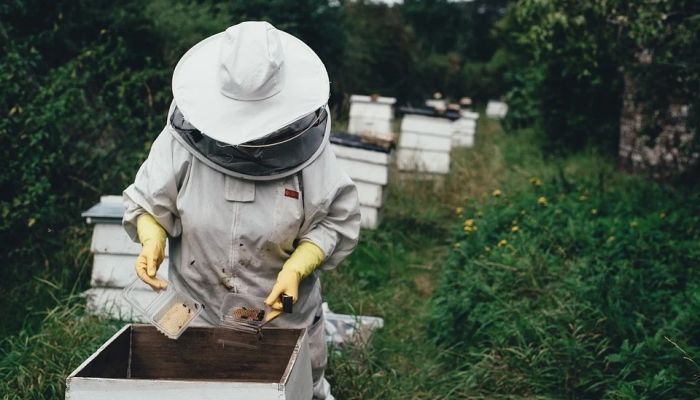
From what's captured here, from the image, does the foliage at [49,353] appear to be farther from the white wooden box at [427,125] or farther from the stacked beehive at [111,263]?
the white wooden box at [427,125]

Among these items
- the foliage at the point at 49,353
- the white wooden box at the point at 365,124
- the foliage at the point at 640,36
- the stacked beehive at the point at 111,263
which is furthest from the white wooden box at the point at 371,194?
the foliage at the point at 49,353

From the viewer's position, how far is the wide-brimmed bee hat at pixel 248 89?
234cm

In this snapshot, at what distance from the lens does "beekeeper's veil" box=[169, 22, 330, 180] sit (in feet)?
7.70

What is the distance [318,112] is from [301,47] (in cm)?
24

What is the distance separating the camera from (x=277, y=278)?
8.37 feet

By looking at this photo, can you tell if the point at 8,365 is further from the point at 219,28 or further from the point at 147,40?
the point at 219,28

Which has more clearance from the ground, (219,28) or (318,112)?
(318,112)

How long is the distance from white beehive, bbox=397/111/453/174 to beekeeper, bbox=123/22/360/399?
5006mm

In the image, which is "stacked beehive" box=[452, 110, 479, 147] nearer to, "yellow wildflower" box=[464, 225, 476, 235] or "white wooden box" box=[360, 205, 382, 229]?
"white wooden box" box=[360, 205, 382, 229]

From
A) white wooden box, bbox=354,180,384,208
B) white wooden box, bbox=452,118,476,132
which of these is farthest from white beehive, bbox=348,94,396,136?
white wooden box, bbox=452,118,476,132

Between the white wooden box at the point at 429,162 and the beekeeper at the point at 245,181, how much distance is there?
4.97 meters

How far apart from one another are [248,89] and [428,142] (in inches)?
216

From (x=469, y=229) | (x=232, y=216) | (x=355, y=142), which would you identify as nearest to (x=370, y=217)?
(x=355, y=142)

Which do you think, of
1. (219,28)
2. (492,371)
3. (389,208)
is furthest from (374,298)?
(219,28)
